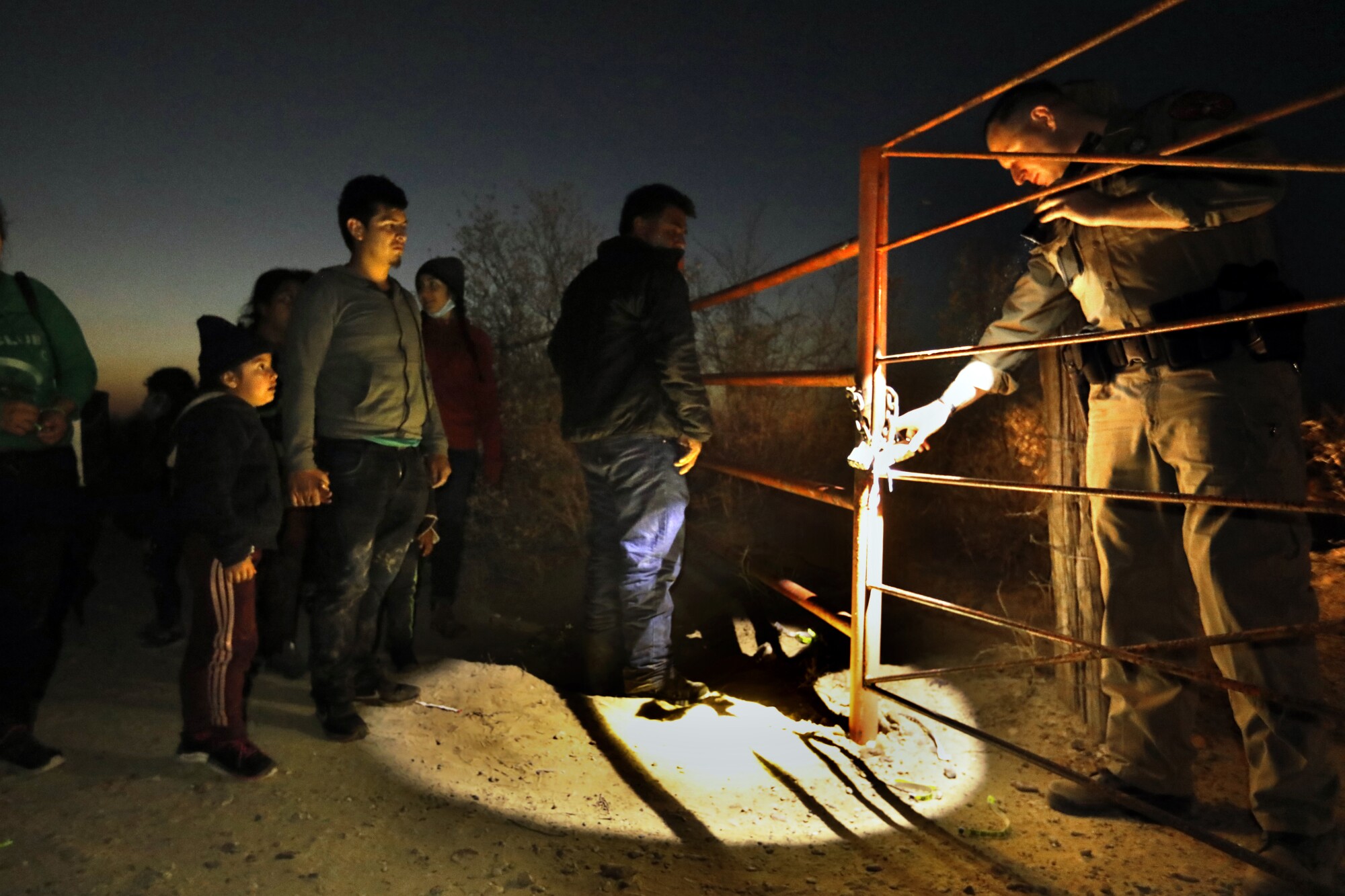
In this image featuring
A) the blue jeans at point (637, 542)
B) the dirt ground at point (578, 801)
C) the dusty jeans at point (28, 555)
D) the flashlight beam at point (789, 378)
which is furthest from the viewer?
the blue jeans at point (637, 542)

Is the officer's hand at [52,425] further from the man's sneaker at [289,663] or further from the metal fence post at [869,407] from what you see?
the metal fence post at [869,407]

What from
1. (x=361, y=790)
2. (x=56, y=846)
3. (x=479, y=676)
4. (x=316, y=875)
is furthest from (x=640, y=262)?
(x=56, y=846)

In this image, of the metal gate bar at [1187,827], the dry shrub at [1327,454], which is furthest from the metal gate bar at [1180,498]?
the dry shrub at [1327,454]

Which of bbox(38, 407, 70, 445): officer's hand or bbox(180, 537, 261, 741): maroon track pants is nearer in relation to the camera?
bbox(180, 537, 261, 741): maroon track pants

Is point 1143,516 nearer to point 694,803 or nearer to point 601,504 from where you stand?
point 694,803

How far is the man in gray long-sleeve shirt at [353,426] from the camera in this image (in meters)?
2.55

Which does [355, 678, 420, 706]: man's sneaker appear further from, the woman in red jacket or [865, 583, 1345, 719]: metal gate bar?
[865, 583, 1345, 719]: metal gate bar

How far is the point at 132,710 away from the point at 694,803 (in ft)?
6.05

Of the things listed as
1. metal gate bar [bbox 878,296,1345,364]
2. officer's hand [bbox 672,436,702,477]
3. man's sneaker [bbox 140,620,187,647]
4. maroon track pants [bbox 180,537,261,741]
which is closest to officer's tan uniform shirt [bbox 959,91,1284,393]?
metal gate bar [bbox 878,296,1345,364]

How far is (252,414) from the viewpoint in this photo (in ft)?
8.00

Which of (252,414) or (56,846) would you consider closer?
(56,846)

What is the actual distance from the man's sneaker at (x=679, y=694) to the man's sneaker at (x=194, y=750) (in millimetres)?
1447

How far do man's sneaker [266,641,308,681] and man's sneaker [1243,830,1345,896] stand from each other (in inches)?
119

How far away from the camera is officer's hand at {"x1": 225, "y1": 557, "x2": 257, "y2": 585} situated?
229 cm
